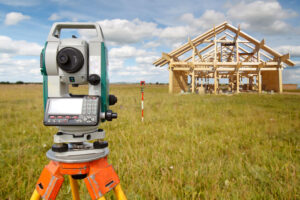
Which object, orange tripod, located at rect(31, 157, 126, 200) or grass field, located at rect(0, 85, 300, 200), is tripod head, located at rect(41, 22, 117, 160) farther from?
grass field, located at rect(0, 85, 300, 200)

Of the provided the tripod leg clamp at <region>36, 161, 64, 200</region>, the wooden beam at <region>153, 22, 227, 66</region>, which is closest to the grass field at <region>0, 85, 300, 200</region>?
the tripod leg clamp at <region>36, 161, 64, 200</region>

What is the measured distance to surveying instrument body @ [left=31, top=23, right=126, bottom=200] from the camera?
4.01 feet

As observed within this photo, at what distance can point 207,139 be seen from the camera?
3.87 m

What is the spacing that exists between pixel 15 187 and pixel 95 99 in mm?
1874

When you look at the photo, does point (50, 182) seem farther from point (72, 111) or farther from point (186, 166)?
point (186, 166)

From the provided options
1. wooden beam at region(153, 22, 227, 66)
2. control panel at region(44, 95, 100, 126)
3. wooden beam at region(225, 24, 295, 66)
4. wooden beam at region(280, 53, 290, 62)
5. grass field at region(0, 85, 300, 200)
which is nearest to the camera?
control panel at region(44, 95, 100, 126)

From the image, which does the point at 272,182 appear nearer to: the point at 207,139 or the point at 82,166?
the point at 207,139

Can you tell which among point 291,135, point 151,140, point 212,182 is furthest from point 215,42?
point 212,182

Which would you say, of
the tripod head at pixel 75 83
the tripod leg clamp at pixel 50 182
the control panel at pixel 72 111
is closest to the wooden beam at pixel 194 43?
the tripod head at pixel 75 83

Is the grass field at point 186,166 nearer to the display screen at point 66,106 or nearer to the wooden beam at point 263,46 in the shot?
the display screen at point 66,106

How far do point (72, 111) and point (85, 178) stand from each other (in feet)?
1.40

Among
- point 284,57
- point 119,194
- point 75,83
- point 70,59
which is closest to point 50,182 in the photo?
point 119,194

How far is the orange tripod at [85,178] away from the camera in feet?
4.00

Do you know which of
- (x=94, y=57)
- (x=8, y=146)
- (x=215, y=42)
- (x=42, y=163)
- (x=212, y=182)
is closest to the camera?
(x=94, y=57)
